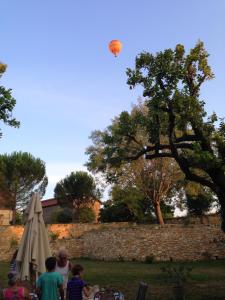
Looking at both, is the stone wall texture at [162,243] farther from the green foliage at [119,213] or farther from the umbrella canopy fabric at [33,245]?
the umbrella canopy fabric at [33,245]

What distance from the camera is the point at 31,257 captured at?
9914 millimetres

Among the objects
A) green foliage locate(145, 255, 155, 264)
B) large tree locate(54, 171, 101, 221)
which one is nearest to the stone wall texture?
green foliage locate(145, 255, 155, 264)

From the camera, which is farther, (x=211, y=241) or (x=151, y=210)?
(x=151, y=210)

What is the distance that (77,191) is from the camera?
4606cm

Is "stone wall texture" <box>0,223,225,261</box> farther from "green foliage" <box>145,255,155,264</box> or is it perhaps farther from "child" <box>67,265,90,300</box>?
"child" <box>67,265,90,300</box>

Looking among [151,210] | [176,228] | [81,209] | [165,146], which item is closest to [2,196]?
[81,209]

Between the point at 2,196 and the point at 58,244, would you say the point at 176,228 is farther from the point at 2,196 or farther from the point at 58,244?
the point at 2,196

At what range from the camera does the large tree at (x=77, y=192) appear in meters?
46.0

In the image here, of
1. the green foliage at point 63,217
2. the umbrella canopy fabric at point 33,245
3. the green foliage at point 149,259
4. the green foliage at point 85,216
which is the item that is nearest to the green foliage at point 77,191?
the green foliage at point 63,217

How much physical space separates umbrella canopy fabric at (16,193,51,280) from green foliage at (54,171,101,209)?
3554cm

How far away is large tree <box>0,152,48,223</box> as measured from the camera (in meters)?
42.8

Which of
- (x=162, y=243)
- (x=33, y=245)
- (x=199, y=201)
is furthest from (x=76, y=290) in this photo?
(x=199, y=201)

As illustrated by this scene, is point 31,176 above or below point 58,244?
above

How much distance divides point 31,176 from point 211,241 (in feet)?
80.5
